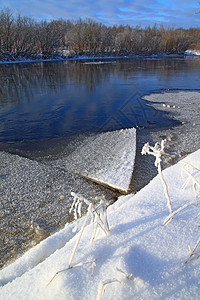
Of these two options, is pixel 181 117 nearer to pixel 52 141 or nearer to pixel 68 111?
pixel 68 111

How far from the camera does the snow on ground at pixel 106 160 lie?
2.92 m

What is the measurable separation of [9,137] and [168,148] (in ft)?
11.7

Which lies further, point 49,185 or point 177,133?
point 177,133

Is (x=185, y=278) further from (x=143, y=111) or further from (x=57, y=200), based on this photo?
(x=143, y=111)

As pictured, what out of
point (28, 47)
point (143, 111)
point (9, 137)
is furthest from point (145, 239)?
point (28, 47)

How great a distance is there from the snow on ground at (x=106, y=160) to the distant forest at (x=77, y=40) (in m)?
27.0

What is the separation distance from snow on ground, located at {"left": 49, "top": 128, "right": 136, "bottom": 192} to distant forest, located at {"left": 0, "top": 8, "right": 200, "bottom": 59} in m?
27.0

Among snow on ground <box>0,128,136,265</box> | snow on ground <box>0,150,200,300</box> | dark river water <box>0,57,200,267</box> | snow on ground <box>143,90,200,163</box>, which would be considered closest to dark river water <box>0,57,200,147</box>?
dark river water <box>0,57,200,267</box>

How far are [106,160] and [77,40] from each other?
128ft

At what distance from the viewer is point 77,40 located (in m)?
36.2

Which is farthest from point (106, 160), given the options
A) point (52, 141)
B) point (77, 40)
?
point (77, 40)

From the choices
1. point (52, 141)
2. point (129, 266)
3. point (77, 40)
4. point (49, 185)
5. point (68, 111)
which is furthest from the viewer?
point (77, 40)

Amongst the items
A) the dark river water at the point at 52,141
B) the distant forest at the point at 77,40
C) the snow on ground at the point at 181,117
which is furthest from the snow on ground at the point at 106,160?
the distant forest at the point at 77,40

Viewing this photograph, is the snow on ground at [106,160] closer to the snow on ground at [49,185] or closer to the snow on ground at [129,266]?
the snow on ground at [49,185]
